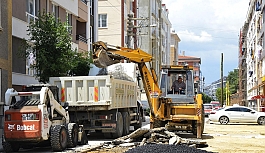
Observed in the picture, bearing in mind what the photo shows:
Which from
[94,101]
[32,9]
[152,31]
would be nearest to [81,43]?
[32,9]

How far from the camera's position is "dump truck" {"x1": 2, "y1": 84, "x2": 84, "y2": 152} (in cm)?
1504

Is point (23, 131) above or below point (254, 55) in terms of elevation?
below

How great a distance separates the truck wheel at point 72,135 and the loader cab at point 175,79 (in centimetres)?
602

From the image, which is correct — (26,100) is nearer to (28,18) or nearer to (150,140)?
(150,140)

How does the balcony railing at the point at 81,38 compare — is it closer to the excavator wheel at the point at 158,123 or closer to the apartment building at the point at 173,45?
the excavator wheel at the point at 158,123

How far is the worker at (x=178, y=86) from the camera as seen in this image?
864 inches

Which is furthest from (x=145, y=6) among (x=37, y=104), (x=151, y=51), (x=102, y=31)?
(x=37, y=104)

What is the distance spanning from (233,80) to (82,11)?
112 m

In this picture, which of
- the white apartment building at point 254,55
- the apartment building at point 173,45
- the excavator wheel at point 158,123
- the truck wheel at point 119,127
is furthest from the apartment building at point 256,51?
the truck wheel at point 119,127

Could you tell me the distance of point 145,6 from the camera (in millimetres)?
65312

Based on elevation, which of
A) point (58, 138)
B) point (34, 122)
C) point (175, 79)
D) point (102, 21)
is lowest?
point (58, 138)

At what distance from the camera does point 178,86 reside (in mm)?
22094

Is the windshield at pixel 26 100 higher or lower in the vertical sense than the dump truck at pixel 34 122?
higher

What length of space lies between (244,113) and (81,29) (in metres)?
13.9
